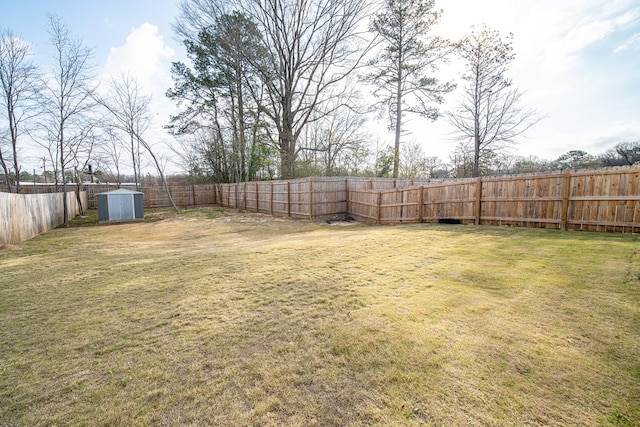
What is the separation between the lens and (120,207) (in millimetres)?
14836

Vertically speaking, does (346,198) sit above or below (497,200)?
below

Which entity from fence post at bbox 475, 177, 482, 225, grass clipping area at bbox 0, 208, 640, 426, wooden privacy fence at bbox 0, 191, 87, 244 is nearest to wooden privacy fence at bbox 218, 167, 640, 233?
fence post at bbox 475, 177, 482, 225

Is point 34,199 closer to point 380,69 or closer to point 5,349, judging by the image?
point 5,349

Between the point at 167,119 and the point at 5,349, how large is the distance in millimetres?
19869

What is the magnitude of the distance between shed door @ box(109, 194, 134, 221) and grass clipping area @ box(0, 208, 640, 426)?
12147 mm

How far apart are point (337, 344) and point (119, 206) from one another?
17119 millimetres

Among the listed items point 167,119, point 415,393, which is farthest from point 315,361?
point 167,119

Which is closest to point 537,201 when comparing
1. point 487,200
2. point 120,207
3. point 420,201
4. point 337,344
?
point 487,200

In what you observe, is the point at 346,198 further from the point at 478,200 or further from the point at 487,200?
the point at 487,200

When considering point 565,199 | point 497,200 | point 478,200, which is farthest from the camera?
point 478,200

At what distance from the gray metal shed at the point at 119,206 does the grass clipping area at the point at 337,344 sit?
39.6 feet

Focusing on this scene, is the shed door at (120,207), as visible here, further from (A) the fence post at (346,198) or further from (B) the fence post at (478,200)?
(B) the fence post at (478,200)

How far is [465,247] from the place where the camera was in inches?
194

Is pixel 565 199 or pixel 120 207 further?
pixel 120 207
